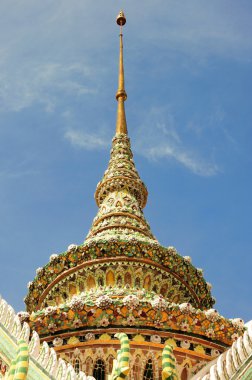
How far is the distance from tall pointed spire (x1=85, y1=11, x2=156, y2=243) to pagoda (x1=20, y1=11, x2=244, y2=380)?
2 centimetres

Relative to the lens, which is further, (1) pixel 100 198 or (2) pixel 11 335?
(1) pixel 100 198

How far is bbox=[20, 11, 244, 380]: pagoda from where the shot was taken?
934cm

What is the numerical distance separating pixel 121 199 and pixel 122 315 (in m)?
4.89

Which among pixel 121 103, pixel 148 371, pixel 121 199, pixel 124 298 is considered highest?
pixel 121 103

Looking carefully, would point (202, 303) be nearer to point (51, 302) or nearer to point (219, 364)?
point (51, 302)

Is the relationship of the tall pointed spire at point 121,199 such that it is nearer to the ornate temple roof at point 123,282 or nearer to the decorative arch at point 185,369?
the ornate temple roof at point 123,282

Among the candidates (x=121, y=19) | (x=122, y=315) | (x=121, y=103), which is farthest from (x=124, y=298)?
(x=121, y=19)

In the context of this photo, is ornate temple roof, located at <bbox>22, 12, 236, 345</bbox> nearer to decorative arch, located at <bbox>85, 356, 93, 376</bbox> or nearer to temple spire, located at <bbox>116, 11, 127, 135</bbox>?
decorative arch, located at <bbox>85, 356, 93, 376</bbox>

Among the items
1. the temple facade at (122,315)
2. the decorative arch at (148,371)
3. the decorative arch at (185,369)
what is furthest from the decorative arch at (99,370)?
the decorative arch at (185,369)

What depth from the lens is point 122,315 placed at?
9.45 metres

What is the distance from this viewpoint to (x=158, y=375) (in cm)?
888

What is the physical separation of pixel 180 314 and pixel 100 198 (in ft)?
18.6

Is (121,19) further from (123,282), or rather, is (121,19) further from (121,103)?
(123,282)

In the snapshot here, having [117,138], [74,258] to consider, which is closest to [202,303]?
[74,258]
